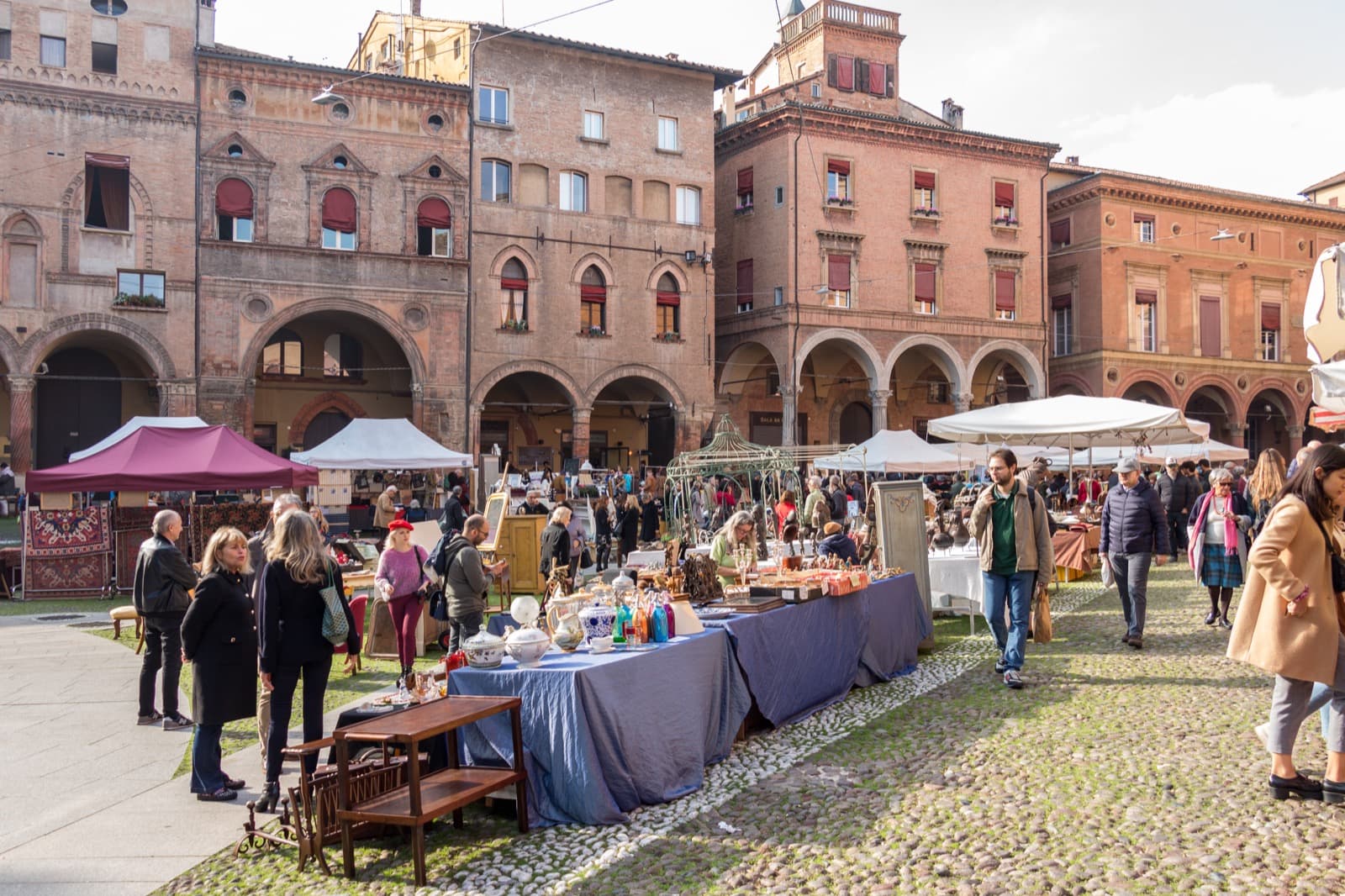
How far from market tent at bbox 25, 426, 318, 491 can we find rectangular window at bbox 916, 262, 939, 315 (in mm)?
22651

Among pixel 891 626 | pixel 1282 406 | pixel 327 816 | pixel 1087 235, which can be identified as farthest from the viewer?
pixel 1282 406

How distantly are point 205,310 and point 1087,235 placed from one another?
27491mm

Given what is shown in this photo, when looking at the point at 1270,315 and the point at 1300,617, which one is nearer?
the point at 1300,617

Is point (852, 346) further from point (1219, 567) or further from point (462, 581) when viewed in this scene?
point (462, 581)

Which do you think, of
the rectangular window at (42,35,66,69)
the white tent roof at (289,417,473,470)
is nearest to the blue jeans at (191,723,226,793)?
the white tent roof at (289,417,473,470)

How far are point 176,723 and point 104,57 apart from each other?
22.5m

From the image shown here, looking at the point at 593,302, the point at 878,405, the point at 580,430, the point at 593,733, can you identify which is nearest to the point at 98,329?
the point at 580,430

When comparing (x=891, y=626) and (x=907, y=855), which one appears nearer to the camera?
(x=907, y=855)

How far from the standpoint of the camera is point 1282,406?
40250 mm

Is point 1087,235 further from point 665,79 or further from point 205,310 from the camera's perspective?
point 205,310

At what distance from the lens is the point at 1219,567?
10383mm

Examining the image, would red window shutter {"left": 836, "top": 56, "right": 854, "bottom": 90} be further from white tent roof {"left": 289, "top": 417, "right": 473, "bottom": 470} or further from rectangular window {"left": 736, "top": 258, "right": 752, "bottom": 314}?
white tent roof {"left": 289, "top": 417, "right": 473, "bottom": 470}

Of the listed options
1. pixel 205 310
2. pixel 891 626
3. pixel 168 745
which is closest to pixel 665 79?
pixel 205 310

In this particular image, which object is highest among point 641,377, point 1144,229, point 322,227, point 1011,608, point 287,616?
point 1144,229
